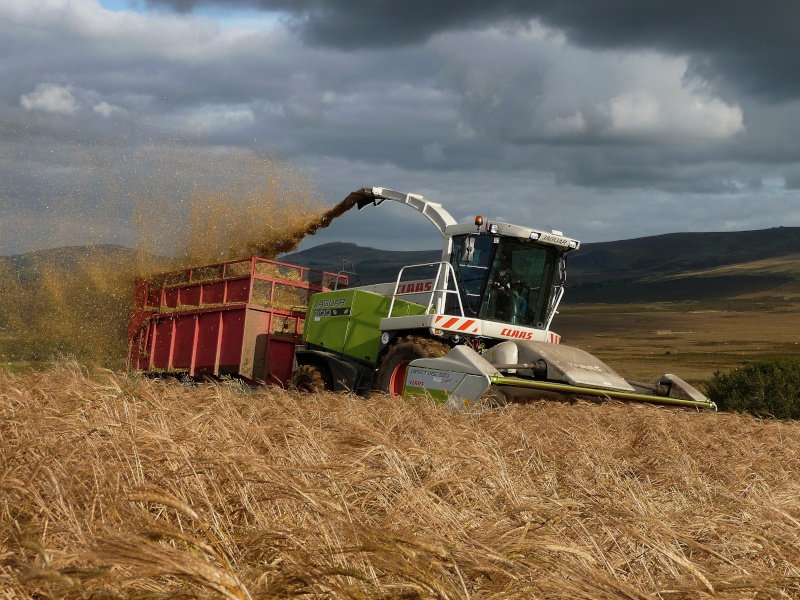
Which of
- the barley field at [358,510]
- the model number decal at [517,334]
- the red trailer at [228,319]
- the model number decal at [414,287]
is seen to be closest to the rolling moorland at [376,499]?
the barley field at [358,510]

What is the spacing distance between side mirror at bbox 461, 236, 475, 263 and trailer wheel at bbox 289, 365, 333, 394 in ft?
9.23

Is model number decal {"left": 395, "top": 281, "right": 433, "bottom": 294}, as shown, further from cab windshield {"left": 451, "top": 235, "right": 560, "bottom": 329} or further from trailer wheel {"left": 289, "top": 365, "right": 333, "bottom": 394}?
trailer wheel {"left": 289, "top": 365, "right": 333, "bottom": 394}

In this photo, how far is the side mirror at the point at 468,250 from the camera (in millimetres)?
11609

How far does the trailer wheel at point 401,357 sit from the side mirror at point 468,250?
45.3 inches

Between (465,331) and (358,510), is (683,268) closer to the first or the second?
(465,331)

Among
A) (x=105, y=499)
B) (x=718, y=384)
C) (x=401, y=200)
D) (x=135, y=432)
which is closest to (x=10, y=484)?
(x=105, y=499)

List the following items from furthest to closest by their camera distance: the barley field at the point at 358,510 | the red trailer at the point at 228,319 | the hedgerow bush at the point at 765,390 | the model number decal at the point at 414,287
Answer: the hedgerow bush at the point at 765,390, the red trailer at the point at 228,319, the model number decal at the point at 414,287, the barley field at the point at 358,510

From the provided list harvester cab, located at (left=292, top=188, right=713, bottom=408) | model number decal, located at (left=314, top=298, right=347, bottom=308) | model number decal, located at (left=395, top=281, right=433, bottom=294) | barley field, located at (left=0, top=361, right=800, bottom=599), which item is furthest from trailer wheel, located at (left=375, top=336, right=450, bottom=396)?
barley field, located at (left=0, top=361, right=800, bottom=599)

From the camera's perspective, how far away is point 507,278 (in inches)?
495

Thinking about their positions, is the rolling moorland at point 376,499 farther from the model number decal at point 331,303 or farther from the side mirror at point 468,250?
the model number decal at point 331,303

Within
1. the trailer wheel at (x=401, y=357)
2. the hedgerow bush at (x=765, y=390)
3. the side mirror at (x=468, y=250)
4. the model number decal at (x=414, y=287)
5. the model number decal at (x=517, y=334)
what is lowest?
the hedgerow bush at (x=765, y=390)

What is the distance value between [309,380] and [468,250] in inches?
122

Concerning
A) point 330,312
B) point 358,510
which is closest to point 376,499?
point 358,510

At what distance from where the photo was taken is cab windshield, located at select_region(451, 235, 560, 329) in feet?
40.3
